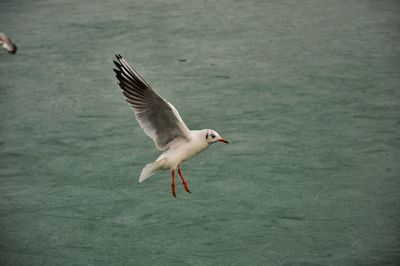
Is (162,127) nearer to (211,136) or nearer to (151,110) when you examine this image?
(151,110)

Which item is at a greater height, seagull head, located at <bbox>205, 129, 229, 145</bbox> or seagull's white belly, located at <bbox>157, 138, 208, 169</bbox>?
seagull head, located at <bbox>205, 129, 229, 145</bbox>

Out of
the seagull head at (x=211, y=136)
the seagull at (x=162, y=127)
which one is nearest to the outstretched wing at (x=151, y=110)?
the seagull at (x=162, y=127)

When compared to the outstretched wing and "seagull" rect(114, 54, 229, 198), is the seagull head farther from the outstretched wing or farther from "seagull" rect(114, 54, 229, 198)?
the outstretched wing

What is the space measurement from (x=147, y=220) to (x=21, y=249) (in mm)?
649

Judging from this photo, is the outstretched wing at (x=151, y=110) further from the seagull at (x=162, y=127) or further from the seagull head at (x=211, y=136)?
the seagull head at (x=211, y=136)

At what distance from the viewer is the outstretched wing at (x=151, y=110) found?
123 inches

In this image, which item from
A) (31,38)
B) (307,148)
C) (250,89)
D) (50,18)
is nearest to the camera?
(307,148)

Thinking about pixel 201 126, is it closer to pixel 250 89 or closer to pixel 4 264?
pixel 250 89

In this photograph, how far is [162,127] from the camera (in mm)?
3275

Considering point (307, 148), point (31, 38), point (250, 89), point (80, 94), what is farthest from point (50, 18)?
point (307, 148)

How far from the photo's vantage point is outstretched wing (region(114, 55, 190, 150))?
3129mm

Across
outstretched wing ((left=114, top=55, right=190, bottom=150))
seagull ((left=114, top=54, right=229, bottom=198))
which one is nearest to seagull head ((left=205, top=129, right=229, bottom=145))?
seagull ((left=114, top=54, right=229, bottom=198))

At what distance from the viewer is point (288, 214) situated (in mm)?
4180

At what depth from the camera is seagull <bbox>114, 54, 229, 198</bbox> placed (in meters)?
3.11
